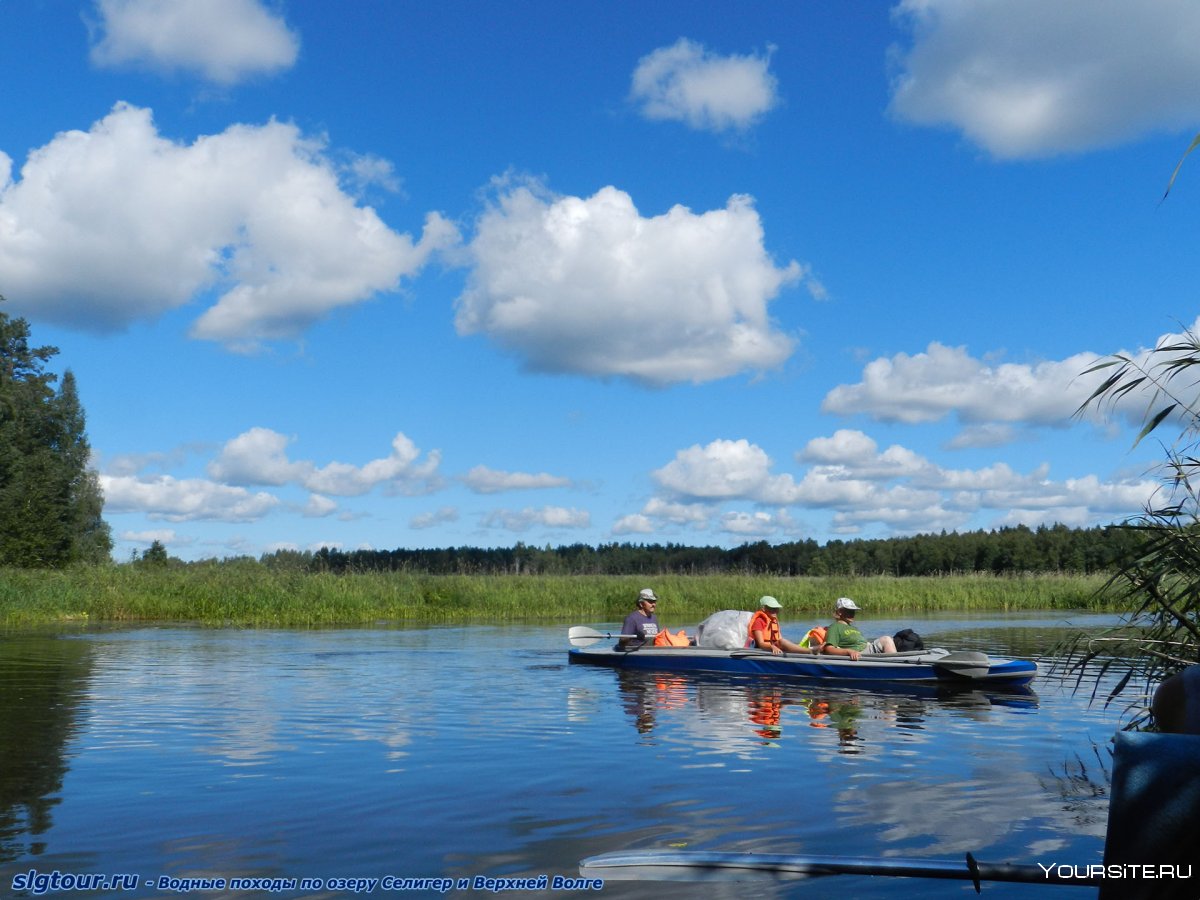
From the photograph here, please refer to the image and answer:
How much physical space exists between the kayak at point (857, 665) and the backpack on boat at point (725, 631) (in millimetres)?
498

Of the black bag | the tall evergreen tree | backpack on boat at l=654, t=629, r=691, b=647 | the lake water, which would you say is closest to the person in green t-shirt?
the black bag

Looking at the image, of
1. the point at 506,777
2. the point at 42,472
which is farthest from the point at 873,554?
the point at 506,777

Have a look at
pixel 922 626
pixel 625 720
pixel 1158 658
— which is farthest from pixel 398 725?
pixel 922 626

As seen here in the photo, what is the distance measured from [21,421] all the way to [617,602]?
31.8 m

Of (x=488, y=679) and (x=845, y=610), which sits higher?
(x=845, y=610)

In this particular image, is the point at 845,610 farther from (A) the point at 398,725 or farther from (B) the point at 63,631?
(B) the point at 63,631

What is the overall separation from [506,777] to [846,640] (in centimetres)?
794

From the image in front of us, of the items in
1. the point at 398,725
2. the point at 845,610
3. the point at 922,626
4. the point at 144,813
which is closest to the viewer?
the point at 144,813

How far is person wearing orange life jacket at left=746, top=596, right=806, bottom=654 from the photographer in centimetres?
1541

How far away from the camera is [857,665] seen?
47.1 ft

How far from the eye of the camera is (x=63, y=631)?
76.1 ft

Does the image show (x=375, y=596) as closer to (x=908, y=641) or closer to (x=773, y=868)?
(x=908, y=641)
